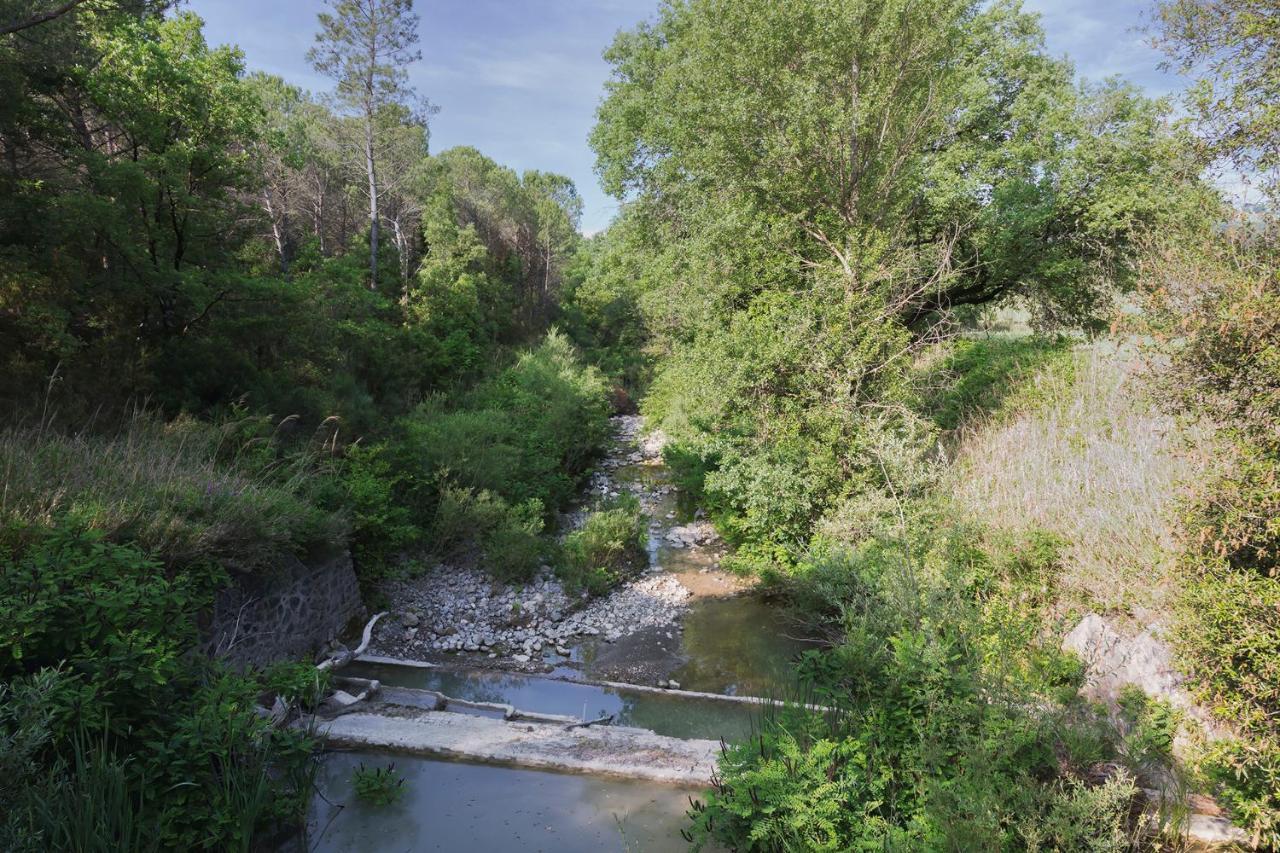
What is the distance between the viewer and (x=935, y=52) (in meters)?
9.71

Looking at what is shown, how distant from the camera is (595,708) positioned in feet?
22.5

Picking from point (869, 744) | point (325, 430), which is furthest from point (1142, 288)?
point (325, 430)

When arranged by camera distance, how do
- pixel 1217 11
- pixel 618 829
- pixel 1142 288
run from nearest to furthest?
pixel 618 829
pixel 1217 11
pixel 1142 288

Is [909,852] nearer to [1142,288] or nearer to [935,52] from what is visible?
[1142,288]

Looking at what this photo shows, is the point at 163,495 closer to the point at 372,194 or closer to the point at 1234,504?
the point at 1234,504

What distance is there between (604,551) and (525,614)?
6.47ft

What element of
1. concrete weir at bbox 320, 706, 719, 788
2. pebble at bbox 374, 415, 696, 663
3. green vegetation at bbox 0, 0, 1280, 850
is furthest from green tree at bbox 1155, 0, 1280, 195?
pebble at bbox 374, 415, 696, 663

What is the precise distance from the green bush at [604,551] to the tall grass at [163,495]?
384 cm

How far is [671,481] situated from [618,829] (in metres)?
12.5

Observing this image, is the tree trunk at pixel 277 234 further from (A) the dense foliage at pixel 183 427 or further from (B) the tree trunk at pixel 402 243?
(B) the tree trunk at pixel 402 243

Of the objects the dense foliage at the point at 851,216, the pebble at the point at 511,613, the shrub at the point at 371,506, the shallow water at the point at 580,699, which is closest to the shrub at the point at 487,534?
the pebble at the point at 511,613

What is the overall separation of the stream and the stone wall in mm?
673

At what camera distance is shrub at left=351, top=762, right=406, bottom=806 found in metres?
4.24

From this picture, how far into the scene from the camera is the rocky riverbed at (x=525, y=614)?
8188 mm
